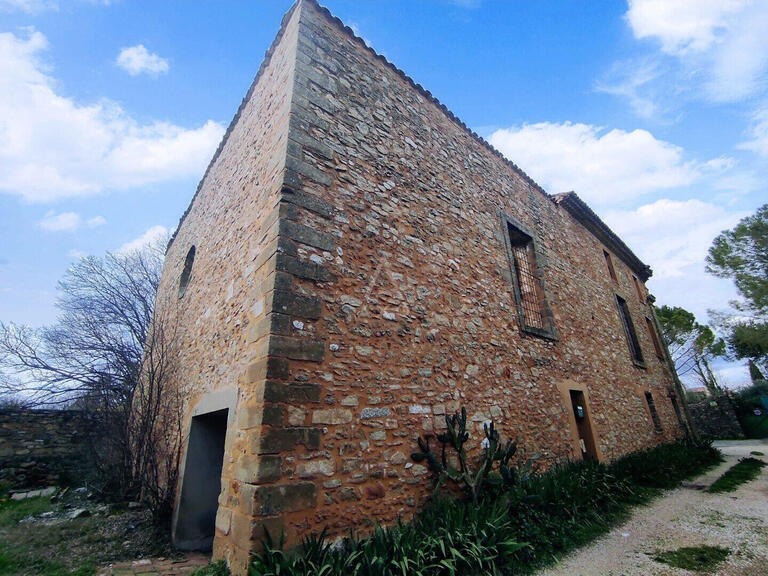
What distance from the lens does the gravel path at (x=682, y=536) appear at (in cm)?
333

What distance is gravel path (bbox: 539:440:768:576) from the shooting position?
333 centimetres

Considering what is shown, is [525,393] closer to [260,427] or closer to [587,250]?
[260,427]

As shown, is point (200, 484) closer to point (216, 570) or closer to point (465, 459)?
point (216, 570)

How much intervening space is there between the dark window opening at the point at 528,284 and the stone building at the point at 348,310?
0.14ft

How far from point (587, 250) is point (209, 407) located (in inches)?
416

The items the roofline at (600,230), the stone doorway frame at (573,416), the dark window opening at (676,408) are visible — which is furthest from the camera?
the dark window opening at (676,408)

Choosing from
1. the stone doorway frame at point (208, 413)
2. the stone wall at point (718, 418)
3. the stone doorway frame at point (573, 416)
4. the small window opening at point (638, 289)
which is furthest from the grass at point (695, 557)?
the stone wall at point (718, 418)

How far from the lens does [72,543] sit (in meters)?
4.36

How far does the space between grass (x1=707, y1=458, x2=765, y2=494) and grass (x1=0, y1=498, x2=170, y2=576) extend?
8.94 meters

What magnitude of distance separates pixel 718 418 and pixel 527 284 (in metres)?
19.9

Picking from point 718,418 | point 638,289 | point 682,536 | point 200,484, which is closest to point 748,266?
point 638,289

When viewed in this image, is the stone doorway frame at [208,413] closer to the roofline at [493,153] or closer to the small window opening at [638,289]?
the roofline at [493,153]

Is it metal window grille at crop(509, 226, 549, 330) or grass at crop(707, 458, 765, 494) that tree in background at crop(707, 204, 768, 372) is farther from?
metal window grille at crop(509, 226, 549, 330)

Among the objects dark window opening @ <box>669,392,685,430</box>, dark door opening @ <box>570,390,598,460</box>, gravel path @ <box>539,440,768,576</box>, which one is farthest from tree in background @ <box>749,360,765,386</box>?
dark door opening @ <box>570,390,598,460</box>
